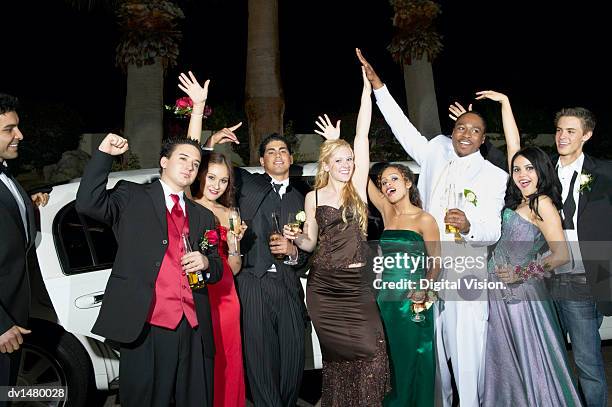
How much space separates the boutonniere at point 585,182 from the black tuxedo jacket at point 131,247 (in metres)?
2.68

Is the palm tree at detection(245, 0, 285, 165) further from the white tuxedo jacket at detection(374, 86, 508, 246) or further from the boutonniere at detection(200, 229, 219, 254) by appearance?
the boutonniere at detection(200, 229, 219, 254)

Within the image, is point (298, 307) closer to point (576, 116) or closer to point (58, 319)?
point (58, 319)

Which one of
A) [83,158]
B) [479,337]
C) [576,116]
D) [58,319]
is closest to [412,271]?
[479,337]

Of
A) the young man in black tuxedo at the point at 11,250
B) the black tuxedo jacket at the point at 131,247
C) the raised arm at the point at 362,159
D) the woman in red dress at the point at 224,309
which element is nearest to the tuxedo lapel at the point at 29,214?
the young man in black tuxedo at the point at 11,250

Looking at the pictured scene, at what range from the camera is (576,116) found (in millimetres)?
5289

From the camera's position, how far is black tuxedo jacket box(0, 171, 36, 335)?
3.97 metres

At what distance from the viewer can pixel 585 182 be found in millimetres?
5055

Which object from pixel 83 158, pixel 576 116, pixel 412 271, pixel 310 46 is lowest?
pixel 412 271

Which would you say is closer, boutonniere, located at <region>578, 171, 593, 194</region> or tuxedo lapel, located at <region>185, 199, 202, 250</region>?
tuxedo lapel, located at <region>185, 199, 202, 250</region>

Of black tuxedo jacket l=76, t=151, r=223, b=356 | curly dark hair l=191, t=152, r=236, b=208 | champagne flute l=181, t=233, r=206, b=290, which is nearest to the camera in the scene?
black tuxedo jacket l=76, t=151, r=223, b=356

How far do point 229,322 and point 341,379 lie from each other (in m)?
0.88

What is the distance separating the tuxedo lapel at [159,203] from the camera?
4172mm

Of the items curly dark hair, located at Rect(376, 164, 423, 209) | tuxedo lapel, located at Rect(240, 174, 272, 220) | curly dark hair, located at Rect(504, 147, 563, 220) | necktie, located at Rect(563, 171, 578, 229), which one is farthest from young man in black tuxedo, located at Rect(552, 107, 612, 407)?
tuxedo lapel, located at Rect(240, 174, 272, 220)

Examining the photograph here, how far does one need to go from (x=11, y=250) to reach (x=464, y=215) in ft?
9.40
